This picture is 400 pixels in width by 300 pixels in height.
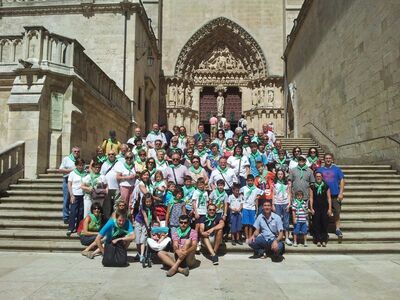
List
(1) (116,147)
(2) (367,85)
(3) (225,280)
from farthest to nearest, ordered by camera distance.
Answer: (2) (367,85)
(1) (116,147)
(3) (225,280)

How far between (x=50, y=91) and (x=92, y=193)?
4337 millimetres

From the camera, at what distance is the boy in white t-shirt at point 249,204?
6980 mm

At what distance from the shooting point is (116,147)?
9.43 meters

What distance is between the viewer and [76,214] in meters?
7.32

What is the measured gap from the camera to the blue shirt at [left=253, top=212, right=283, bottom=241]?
6328 mm

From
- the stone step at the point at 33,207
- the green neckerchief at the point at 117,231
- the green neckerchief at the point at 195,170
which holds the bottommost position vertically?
the green neckerchief at the point at 117,231

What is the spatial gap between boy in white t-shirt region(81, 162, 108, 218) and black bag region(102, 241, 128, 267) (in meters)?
1.58

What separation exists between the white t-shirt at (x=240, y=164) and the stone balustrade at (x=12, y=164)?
5.43 meters

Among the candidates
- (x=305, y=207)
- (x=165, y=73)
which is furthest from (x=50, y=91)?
(x=165, y=73)

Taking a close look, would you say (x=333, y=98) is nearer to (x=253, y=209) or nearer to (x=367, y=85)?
(x=367, y=85)

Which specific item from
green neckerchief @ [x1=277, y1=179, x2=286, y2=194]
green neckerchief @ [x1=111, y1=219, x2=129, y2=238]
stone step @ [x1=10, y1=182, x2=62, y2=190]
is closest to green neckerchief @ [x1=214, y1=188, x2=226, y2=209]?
green neckerchief @ [x1=277, y1=179, x2=286, y2=194]

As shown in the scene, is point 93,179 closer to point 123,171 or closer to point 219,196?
point 123,171

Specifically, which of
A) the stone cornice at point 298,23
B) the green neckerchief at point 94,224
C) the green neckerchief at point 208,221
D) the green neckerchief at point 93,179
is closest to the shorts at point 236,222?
the green neckerchief at point 208,221

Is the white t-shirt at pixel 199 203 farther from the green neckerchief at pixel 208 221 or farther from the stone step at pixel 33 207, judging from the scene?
the stone step at pixel 33 207
